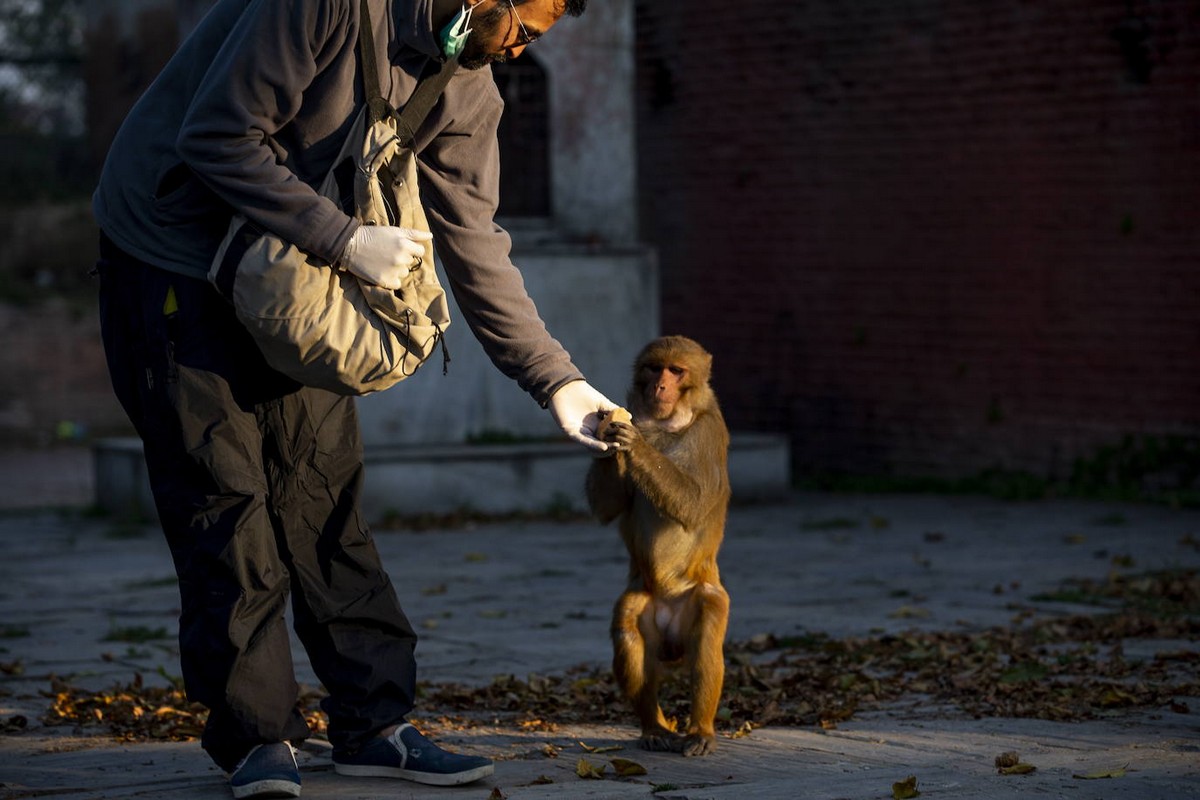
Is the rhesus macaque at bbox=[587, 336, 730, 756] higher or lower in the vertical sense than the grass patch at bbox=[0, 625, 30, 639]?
higher

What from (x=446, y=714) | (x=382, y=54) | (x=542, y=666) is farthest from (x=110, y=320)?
(x=542, y=666)

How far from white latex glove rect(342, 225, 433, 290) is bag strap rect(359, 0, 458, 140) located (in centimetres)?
21

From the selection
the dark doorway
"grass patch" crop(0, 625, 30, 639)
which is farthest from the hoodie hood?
the dark doorway

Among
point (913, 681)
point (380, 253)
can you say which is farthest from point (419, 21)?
point (913, 681)

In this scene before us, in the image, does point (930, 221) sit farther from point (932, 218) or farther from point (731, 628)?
point (731, 628)

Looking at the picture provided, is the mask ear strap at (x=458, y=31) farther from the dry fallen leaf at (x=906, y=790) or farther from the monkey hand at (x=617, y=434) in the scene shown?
the dry fallen leaf at (x=906, y=790)

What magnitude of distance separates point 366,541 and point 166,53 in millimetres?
11944

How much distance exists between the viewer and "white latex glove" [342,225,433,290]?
378 cm

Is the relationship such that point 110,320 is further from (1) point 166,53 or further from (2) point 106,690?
(1) point 166,53

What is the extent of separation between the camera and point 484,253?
420 cm

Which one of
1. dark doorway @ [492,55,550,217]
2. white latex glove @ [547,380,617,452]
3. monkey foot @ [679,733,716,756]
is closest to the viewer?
white latex glove @ [547,380,617,452]

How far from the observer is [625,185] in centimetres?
1114

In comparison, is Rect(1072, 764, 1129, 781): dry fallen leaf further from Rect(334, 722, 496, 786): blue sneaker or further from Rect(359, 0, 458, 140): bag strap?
Rect(359, 0, 458, 140): bag strap

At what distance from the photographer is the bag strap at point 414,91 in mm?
3801
